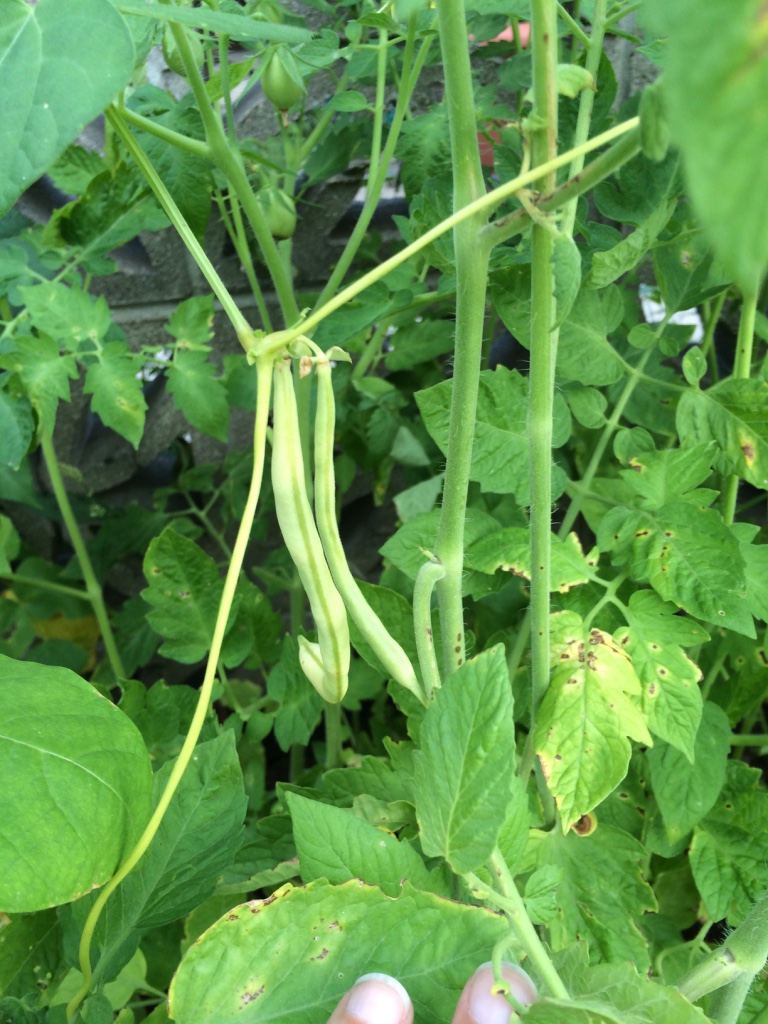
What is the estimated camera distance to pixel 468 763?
0.32 meters

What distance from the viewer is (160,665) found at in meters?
1.11

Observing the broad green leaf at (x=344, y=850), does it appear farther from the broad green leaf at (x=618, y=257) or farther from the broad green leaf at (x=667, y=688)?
the broad green leaf at (x=618, y=257)

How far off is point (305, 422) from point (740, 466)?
1.01ft

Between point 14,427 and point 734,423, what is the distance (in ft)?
1.64

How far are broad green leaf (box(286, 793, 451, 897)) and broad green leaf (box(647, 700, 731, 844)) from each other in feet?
0.64

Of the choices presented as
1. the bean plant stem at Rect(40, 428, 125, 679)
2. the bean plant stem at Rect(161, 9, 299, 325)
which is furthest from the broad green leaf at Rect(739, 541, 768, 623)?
the bean plant stem at Rect(40, 428, 125, 679)

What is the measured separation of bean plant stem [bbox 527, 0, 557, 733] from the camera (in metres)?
0.28

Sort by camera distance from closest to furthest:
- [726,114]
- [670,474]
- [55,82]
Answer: [726,114] < [55,82] < [670,474]

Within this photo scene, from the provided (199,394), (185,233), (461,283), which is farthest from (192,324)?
(461,283)

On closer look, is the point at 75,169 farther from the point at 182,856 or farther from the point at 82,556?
the point at 182,856

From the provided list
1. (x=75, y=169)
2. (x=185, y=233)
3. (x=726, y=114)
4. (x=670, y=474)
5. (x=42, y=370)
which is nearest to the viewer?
(x=726, y=114)

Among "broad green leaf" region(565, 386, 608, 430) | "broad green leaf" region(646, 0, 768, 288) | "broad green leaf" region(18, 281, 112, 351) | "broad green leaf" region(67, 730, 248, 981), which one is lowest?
"broad green leaf" region(67, 730, 248, 981)

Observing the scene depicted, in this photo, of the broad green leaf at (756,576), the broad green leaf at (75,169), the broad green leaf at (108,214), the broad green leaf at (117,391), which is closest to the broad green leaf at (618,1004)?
the broad green leaf at (756,576)

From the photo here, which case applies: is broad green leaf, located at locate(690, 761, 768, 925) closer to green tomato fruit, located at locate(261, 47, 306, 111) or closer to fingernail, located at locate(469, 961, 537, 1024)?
fingernail, located at locate(469, 961, 537, 1024)
